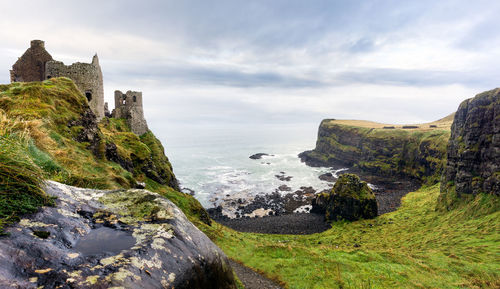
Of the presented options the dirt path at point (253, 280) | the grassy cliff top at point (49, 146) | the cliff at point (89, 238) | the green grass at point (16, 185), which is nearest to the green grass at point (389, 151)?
the dirt path at point (253, 280)

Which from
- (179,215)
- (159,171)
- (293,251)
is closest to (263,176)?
(159,171)

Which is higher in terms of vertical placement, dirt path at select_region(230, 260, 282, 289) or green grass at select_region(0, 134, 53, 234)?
green grass at select_region(0, 134, 53, 234)

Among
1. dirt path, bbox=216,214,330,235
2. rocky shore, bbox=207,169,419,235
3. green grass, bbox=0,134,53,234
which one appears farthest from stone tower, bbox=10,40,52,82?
rocky shore, bbox=207,169,419,235

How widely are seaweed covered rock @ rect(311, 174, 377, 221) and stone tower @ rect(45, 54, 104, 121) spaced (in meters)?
50.3

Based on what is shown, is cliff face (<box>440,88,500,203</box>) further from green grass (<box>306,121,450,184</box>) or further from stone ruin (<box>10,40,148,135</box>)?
stone ruin (<box>10,40,148,135</box>)

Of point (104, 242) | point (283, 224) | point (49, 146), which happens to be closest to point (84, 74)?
point (49, 146)

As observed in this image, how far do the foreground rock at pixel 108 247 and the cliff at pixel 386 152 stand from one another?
97.6 metres

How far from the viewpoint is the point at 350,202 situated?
5122 centimetres

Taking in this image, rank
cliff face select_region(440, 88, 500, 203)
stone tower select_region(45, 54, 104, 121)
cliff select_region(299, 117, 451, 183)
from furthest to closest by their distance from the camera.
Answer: cliff select_region(299, 117, 451, 183) → cliff face select_region(440, 88, 500, 203) → stone tower select_region(45, 54, 104, 121)

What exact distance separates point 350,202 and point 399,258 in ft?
106

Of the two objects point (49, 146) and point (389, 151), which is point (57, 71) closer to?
point (49, 146)

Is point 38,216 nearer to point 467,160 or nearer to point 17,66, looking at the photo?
point 17,66

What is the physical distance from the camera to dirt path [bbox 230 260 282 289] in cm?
1504

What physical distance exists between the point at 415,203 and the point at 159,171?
211 ft
